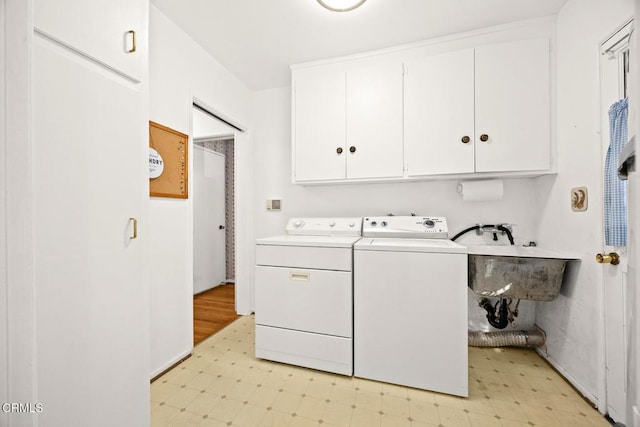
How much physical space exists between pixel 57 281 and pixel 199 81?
176 centimetres

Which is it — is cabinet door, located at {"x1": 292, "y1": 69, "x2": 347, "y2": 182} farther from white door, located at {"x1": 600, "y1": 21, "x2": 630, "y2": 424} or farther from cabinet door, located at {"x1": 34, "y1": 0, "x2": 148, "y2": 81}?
white door, located at {"x1": 600, "y1": 21, "x2": 630, "y2": 424}

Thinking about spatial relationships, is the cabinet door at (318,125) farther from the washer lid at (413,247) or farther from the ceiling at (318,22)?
the washer lid at (413,247)

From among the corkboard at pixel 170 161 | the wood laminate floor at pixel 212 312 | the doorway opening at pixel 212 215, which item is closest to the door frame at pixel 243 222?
the wood laminate floor at pixel 212 312

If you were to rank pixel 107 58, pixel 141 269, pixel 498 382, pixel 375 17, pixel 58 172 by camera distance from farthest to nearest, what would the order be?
pixel 375 17
pixel 498 382
pixel 141 269
pixel 107 58
pixel 58 172

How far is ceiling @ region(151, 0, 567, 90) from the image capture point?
168 cm

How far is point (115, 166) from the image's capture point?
3.50 feet

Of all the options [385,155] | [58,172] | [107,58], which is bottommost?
[58,172]

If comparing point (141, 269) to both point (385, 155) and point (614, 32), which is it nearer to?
point (385, 155)

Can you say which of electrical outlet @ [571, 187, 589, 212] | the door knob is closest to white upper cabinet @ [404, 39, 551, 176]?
electrical outlet @ [571, 187, 589, 212]

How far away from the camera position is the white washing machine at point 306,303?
5.62 ft

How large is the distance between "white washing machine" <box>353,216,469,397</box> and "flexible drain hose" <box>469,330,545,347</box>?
26.0 inches

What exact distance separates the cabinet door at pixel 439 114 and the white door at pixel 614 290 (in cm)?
65

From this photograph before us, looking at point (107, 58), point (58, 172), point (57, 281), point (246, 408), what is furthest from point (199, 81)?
point (246, 408)

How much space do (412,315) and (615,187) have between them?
1.20 meters
